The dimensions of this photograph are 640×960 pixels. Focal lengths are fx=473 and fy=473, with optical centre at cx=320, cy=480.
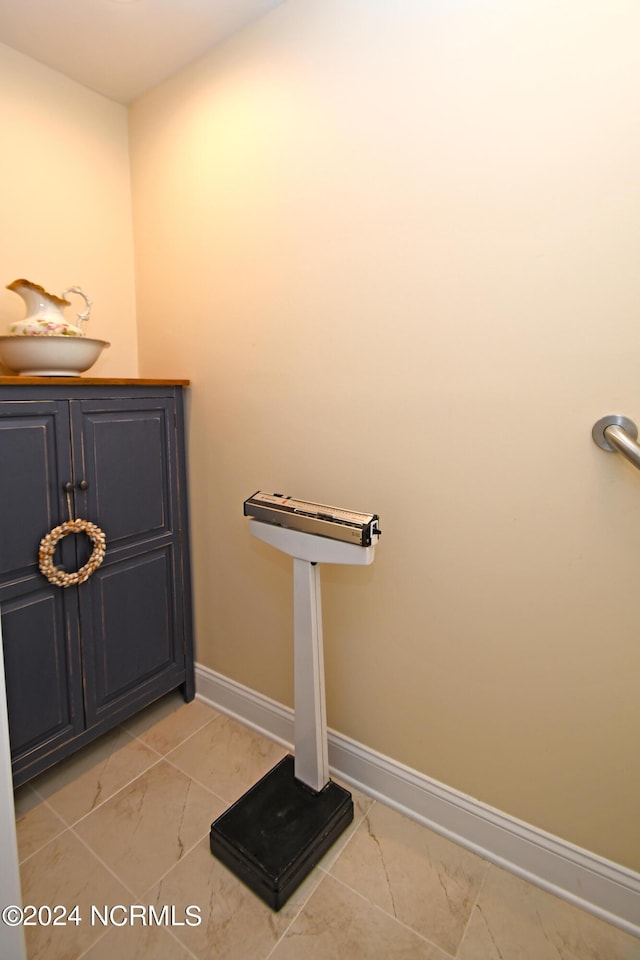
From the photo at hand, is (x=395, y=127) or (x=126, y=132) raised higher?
(x=126, y=132)

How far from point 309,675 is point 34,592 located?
829 mm

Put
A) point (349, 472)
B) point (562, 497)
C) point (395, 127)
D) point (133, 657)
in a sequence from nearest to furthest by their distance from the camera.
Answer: point (562, 497), point (395, 127), point (349, 472), point (133, 657)

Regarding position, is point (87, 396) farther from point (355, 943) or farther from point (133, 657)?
point (355, 943)

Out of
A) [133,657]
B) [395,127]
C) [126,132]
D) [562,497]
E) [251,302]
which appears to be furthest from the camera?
[126,132]

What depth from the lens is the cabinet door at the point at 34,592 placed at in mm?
1298

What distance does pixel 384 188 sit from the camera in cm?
123

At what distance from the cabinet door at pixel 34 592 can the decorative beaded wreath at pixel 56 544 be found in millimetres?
24

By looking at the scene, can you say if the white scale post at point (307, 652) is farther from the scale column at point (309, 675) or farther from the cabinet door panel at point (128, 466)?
the cabinet door panel at point (128, 466)

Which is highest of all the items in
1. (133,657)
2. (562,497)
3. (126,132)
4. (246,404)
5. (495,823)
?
(126,132)

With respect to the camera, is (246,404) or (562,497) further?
(246,404)

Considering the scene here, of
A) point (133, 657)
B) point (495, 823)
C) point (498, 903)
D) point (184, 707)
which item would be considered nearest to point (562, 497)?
point (495, 823)

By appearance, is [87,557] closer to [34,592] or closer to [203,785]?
[34,592]

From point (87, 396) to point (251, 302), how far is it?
59 centimetres

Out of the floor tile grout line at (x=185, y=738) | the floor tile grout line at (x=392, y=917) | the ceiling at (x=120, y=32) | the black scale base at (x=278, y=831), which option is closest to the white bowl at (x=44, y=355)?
the ceiling at (x=120, y=32)
